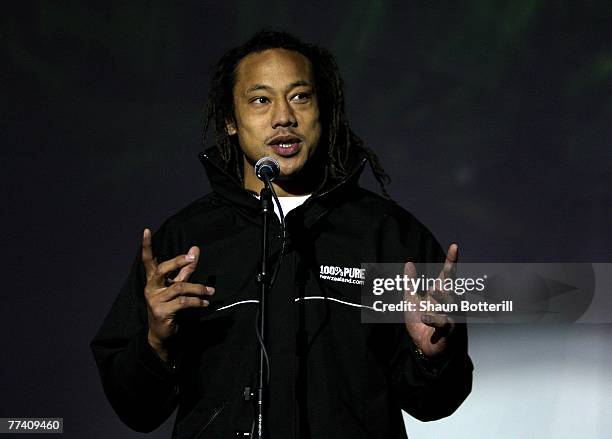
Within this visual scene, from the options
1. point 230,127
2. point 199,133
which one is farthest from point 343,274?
point 199,133

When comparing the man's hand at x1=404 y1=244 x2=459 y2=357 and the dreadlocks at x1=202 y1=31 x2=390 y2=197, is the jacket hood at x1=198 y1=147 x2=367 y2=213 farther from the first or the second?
the man's hand at x1=404 y1=244 x2=459 y2=357

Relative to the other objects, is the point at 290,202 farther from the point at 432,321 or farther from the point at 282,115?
the point at 432,321

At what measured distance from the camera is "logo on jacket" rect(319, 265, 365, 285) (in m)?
2.31

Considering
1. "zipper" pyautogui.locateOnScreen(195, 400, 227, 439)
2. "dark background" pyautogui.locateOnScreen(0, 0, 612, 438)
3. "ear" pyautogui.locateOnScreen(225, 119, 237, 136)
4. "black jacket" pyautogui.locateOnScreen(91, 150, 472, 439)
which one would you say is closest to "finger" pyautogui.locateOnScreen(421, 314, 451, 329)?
"black jacket" pyautogui.locateOnScreen(91, 150, 472, 439)

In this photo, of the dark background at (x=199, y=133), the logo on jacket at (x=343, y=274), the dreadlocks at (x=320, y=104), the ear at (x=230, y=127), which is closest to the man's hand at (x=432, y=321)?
the logo on jacket at (x=343, y=274)

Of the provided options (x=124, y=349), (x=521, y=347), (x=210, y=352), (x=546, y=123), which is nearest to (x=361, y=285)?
(x=210, y=352)

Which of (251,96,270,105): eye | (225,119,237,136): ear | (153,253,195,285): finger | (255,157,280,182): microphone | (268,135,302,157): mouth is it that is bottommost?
(153,253,195,285): finger

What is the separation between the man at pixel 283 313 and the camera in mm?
2098

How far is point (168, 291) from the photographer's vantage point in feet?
6.29

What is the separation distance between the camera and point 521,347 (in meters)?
3.28

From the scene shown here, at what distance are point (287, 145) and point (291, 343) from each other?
1.86ft

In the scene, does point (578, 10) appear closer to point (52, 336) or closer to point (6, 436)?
point (52, 336)

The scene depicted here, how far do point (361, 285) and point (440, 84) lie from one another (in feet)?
4.51

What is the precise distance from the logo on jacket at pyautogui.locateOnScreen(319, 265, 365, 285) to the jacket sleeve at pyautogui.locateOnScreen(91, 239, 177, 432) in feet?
1.55
